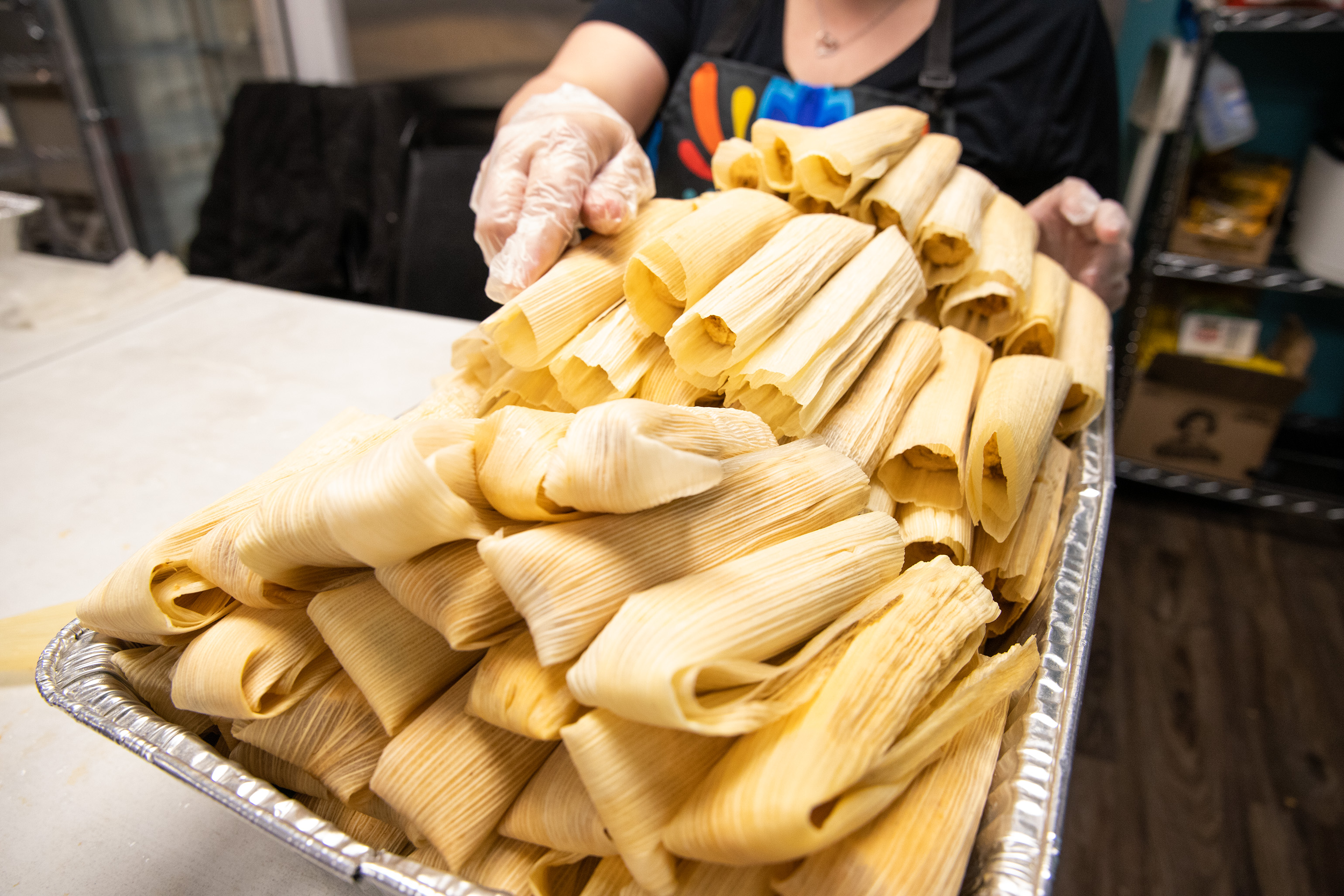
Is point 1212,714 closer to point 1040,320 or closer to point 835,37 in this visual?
point 1040,320

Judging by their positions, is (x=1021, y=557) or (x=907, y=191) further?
(x=907, y=191)

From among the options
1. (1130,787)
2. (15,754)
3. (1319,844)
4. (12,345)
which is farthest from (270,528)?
(1319,844)

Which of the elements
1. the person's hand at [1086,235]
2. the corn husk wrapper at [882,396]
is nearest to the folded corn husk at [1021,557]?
the corn husk wrapper at [882,396]

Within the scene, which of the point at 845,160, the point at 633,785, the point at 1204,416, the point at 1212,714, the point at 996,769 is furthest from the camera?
the point at 1204,416

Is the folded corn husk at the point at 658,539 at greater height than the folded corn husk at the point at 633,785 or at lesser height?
greater

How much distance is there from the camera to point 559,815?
512mm

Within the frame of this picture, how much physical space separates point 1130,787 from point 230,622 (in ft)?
6.00

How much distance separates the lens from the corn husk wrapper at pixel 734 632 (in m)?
0.45

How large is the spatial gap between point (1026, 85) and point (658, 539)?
1299 mm

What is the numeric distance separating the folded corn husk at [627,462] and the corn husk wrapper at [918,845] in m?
0.25

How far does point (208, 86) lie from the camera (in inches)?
130

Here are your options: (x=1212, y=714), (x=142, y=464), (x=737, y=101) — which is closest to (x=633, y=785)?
(x=142, y=464)

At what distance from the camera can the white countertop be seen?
689mm

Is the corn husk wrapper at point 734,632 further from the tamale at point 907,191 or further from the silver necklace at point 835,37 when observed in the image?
the silver necklace at point 835,37
